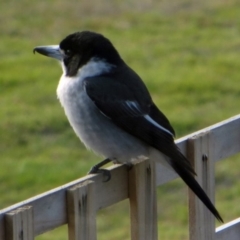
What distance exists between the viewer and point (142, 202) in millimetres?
3947

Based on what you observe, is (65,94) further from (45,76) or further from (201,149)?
(45,76)

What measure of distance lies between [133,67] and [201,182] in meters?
→ 5.68

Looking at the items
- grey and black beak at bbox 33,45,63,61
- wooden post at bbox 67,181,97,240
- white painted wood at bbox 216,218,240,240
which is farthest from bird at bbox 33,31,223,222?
wooden post at bbox 67,181,97,240

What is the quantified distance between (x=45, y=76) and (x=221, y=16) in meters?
3.40

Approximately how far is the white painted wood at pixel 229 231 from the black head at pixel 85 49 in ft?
3.43

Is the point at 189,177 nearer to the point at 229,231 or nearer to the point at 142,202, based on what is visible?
the point at 142,202

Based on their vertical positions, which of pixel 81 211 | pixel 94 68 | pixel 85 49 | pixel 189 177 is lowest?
pixel 81 211

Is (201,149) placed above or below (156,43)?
below

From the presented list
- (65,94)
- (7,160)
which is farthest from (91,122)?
(7,160)

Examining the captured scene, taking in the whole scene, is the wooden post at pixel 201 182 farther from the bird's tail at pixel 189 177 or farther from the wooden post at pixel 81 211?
the wooden post at pixel 81 211

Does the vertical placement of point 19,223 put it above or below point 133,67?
below

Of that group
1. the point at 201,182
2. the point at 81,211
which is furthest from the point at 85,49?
the point at 81,211

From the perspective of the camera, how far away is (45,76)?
9.61m

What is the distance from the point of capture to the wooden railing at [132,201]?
3.35 meters
